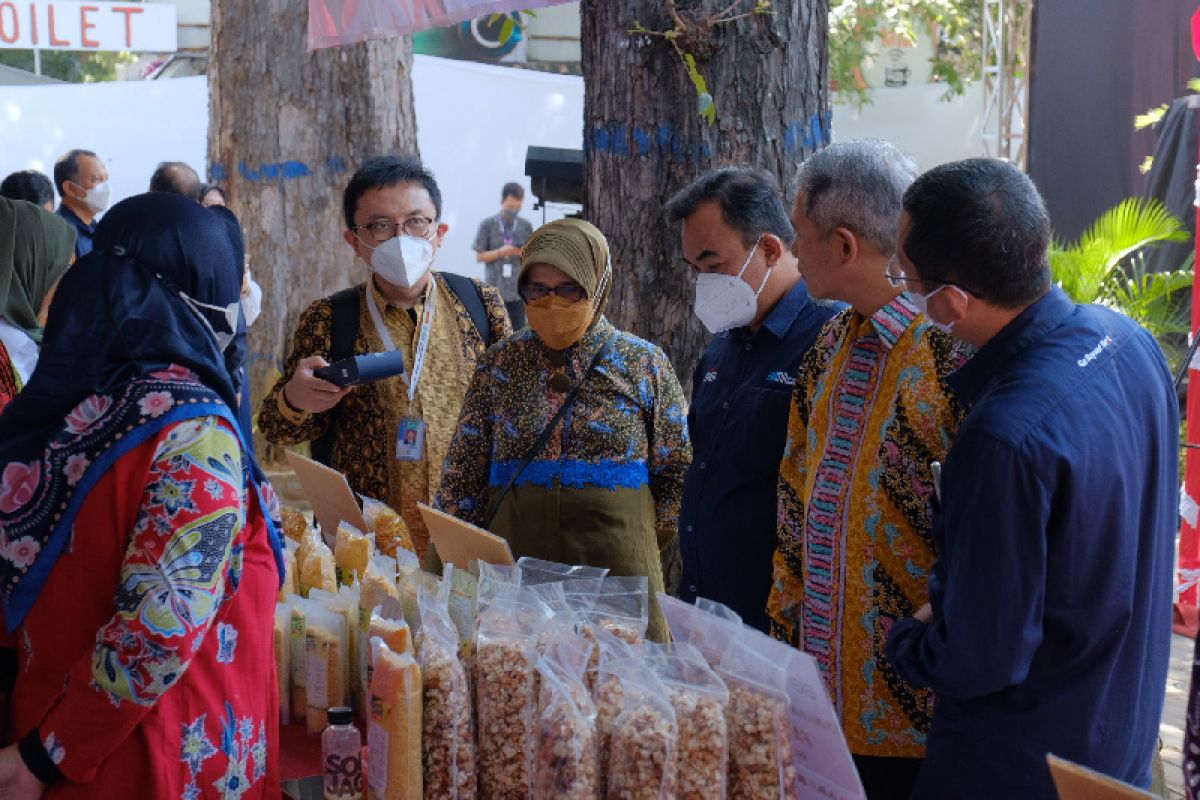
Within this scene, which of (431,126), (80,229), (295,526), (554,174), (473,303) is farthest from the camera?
(431,126)

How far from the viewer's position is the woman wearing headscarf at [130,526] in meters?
1.70

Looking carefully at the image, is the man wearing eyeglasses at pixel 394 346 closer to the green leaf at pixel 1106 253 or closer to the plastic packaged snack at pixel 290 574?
the plastic packaged snack at pixel 290 574

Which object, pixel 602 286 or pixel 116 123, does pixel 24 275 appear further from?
pixel 116 123

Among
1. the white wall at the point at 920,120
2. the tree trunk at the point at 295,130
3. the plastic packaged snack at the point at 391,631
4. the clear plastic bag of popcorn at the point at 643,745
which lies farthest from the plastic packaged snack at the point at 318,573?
the white wall at the point at 920,120

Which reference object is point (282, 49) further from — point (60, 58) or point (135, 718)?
point (60, 58)

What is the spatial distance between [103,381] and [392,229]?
5.10 ft

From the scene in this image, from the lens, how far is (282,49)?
630cm

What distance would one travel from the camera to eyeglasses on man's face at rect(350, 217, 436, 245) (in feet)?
10.6

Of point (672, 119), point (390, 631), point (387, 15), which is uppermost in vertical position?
point (387, 15)

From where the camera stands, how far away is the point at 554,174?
4.72 m

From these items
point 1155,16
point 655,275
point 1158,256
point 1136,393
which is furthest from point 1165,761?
point 1155,16

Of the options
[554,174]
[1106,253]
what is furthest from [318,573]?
[1106,253]

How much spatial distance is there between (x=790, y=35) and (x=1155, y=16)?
734cm

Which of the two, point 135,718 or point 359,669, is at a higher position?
point 135,718
